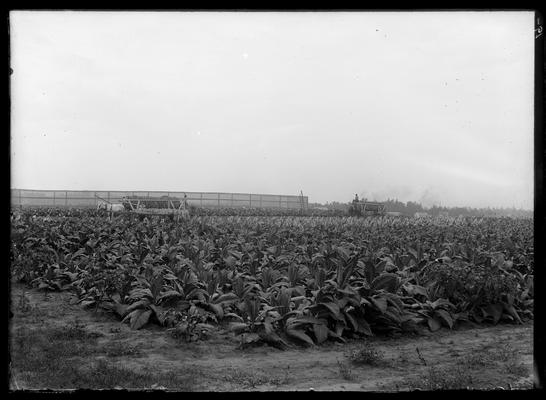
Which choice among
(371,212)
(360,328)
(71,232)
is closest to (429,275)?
(360,328)

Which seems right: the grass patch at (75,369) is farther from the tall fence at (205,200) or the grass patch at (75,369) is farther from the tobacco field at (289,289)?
the tall fence at (205,200)

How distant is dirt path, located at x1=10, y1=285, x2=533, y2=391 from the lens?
3.92m

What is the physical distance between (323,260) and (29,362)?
4453 millimetres

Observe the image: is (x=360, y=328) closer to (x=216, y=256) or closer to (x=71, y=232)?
(x=216, y=256)

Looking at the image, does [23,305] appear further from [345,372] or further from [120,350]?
[345,372]

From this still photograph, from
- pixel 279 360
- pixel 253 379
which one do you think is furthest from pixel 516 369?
pixel 253 379

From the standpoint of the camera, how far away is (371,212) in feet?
76.7

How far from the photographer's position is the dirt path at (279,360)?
154 inches

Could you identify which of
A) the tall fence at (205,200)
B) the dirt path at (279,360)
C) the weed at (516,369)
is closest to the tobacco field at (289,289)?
the dirt path at (279,360)

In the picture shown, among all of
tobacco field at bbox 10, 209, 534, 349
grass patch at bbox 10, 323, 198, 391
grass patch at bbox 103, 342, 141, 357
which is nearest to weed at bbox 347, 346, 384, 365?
tobacco field at bbox 10, 209, 534, 349

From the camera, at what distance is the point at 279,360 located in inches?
180

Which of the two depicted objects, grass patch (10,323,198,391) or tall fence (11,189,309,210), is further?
tall fence (11,189,309,210)

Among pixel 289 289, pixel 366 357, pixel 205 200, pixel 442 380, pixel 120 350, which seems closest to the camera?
pixel 442 380

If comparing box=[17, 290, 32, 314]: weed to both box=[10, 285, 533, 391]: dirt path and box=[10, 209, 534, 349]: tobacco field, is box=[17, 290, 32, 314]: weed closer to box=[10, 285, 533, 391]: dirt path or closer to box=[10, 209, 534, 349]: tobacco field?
box=[10, 285, 533, 391]: dirt path
